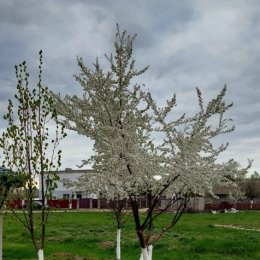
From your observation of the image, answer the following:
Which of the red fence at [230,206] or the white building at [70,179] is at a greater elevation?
the white building at [70,179]

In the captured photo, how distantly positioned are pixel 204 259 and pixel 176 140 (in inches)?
432

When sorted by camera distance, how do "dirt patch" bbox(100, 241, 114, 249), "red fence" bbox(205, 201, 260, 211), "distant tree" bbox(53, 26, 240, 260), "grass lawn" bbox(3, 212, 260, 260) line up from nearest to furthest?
1. "distant tree" bbox(53, 26, 240, 260)
2. "grass lawn" bbox(3, 212, 260, 260)
3. "dirt patch" bbox(100, 241, 114, 249)
4. "red fence" bbox(205, 201, 260, 211)

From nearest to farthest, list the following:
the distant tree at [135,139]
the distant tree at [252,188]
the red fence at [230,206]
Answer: the distant tree at [135,139] → the red fence at [230,206] → the distant tree at [252,188]

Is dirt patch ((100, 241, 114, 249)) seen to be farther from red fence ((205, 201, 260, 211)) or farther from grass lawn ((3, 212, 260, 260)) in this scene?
red fence ((205, 201, 260, 211))

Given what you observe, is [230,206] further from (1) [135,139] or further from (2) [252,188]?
(1) [135,139]

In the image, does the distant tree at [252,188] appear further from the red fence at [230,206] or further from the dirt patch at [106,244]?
the dirt patch at [106,244]

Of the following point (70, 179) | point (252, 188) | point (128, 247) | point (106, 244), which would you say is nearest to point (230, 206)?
point (252, 188)

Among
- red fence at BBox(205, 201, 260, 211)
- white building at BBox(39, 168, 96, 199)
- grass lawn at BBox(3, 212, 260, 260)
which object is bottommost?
grass lawn at BBox(3, 212, 260, 260)

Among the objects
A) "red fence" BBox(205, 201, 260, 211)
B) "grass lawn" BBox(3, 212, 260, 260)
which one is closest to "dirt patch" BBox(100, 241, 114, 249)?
"grass lawn" BBox(3, 212, 260, 260)

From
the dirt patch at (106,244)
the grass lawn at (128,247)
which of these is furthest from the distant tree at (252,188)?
the dirt patch at (106,244)

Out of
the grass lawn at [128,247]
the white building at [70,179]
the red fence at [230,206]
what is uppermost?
the white building at [70,179]

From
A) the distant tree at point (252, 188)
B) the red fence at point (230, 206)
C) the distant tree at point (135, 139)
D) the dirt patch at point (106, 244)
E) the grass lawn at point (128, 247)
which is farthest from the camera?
the distant tree at point (252, 188)

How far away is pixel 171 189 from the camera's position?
10.4 m

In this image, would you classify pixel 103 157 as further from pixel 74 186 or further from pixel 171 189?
pixel 171 189
